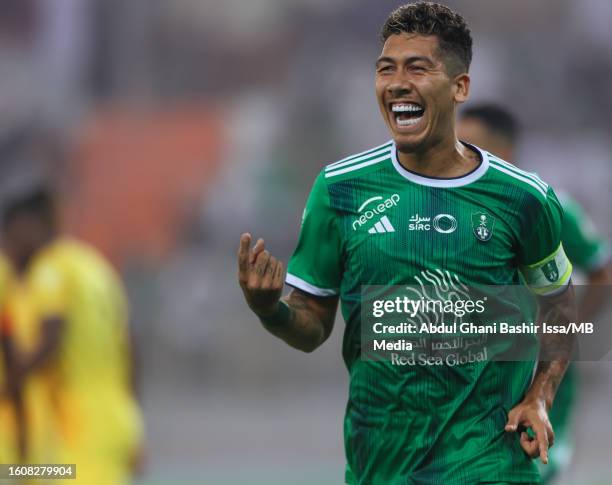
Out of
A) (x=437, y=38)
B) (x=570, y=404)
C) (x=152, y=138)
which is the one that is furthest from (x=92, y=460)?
(x=152, y=138)

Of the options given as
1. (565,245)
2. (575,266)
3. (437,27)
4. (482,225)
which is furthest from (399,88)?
(575,266)

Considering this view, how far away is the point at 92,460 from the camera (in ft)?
25.7

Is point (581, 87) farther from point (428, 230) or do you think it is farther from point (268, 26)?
point (428, 230)

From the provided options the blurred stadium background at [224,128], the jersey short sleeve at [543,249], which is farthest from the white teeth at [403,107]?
the blurred stadium background at [224,128]

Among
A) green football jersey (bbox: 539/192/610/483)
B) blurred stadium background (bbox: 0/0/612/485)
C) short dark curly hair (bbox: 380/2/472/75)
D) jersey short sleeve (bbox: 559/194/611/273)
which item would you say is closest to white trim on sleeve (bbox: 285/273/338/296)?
short dark curly hair (bbox: 380/2/472/75)

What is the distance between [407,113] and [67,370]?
12.7ft

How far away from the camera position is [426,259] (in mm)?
4695

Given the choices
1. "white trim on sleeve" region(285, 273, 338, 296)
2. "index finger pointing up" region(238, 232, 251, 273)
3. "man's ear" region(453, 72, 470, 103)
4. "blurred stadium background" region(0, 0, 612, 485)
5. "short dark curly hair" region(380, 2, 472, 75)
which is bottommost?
"white trim on sleeve" region(285, 273, 338, 296)

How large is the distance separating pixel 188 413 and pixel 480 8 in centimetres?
739

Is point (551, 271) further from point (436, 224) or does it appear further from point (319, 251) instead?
point (319, 251)

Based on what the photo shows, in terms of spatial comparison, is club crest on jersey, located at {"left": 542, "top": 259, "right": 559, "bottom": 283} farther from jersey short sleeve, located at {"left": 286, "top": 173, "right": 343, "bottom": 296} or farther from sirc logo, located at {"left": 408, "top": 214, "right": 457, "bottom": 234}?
jersey short sleeve, located at {"left": 286, "top": 173, "right": 343, "bottom": 296}

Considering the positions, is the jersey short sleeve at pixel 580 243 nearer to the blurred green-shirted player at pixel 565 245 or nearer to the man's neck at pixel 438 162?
the blurred green-shirted player at pixel 565 245

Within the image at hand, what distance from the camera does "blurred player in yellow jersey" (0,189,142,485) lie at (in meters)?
7.94

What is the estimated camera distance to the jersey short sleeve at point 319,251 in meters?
4.80
